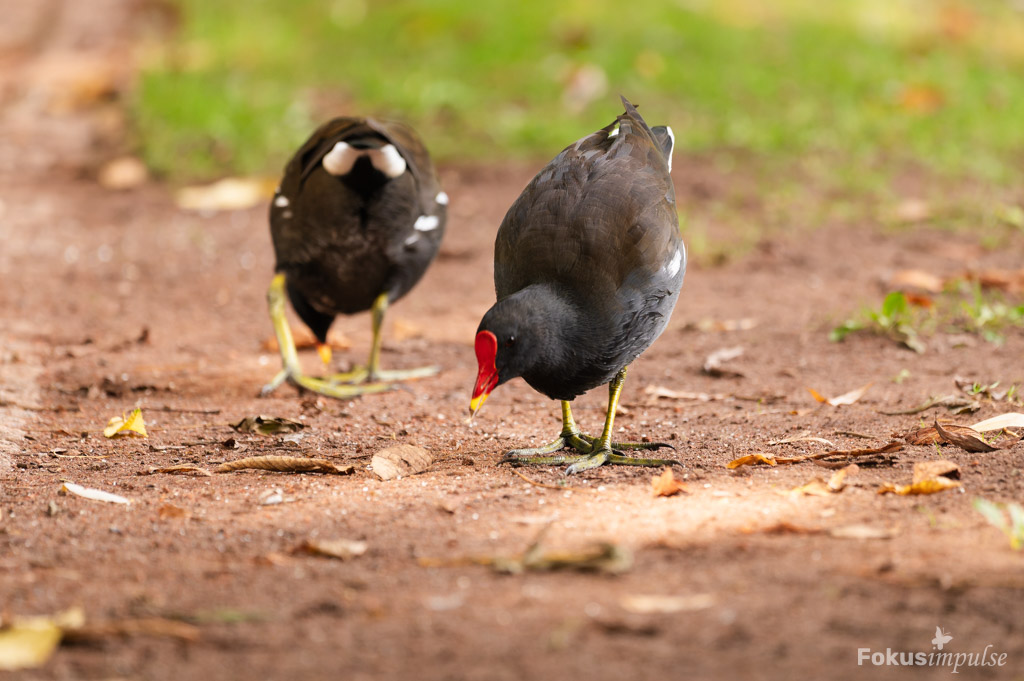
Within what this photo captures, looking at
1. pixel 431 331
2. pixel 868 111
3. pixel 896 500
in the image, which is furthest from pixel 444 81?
pixel 896 500

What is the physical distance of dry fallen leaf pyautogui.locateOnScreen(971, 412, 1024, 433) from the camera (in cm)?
361

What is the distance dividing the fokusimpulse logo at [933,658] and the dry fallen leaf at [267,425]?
2.68 meters

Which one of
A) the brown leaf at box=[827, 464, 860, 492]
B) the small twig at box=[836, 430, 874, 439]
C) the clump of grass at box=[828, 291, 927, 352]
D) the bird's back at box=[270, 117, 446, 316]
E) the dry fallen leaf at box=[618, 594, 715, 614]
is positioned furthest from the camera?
the clump of grass at box=[828, 291, 927, 352]

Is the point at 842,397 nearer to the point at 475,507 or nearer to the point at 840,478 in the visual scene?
the point at 840,478

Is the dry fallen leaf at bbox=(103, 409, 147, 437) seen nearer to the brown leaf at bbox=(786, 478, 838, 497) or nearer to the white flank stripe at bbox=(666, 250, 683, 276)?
the white flank stripe at bbox=(666, 250, 683, 276)

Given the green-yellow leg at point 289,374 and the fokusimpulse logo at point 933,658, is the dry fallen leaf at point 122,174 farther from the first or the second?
the fokusimpulse logo at point 933,658

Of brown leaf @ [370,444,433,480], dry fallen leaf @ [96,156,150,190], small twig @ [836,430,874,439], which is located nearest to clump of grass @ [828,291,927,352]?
small twig @ [836,430,874,439]

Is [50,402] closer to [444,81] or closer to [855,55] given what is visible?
[444,81]

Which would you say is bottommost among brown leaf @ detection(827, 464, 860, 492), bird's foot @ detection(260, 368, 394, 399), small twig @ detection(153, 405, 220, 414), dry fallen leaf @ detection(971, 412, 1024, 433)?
small twig @ detection(153, 405, 220, 414)

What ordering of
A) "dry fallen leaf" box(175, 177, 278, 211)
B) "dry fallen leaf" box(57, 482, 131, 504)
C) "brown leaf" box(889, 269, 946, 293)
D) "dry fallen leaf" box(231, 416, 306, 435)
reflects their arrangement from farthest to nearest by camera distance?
"dry fallen leaf" box(175, 177, 278, 211), "brown leaf" box(889, 269, 946, 293), "dry fallen leaf" box(231, 416, 306, 435), "dry fallen leaf" box(57, 482, 131, 504)

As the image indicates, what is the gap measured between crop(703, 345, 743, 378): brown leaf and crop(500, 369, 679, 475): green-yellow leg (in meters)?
1.11

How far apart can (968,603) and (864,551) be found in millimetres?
356

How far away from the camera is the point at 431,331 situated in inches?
243

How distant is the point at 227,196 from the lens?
325 inches
